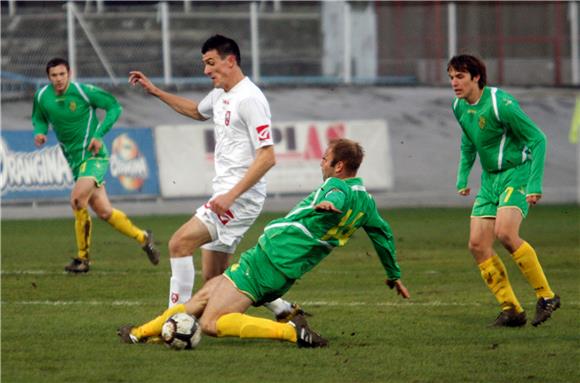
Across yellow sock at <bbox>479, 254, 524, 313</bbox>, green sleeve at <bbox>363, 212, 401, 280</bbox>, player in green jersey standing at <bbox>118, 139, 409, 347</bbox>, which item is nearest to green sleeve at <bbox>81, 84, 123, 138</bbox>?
yellow sock at <bbox>479, 254, 524, 313</bbox>

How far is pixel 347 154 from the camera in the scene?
8.63m

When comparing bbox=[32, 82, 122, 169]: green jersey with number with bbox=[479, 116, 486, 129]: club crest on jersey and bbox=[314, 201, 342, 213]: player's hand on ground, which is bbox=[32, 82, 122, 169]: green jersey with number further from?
bbox=[314, 201, 342, 213]: player's hand on ground

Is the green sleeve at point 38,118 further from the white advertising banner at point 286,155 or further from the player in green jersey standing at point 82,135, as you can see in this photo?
the white advertising banner at point 286,155

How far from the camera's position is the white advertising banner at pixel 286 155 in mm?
22844

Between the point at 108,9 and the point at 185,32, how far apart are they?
165 cm

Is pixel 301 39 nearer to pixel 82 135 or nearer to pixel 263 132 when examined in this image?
pixel 82 135

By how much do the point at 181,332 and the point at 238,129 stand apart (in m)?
1.58

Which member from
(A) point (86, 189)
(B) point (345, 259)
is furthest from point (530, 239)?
(A) point (86, 189)

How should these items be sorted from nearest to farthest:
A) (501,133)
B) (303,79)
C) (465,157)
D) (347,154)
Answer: (347,154)
(501,133)
(465,157)
(303,79)

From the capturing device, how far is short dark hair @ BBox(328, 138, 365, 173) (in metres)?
8.63

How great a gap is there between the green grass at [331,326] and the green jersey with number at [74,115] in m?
1.25

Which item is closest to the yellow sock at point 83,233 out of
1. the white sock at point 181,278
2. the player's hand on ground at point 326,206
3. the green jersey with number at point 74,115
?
the green jersey with number at point 74,115

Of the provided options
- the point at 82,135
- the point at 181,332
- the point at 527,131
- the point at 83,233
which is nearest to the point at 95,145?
the point at 82,135

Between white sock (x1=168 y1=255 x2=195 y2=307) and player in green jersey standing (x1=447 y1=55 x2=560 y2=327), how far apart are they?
7.10 feet
